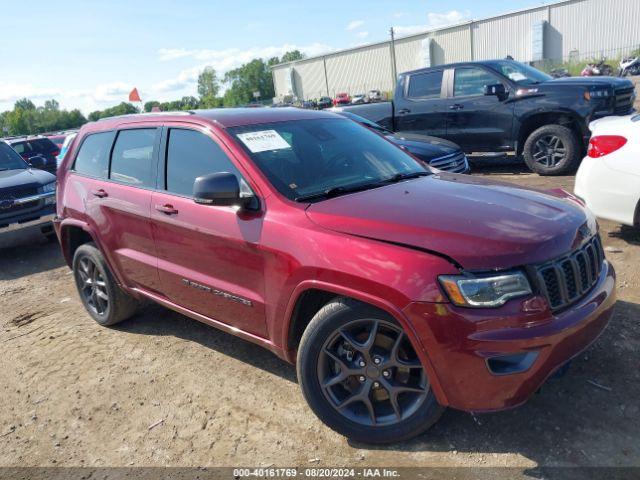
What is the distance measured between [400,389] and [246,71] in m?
118

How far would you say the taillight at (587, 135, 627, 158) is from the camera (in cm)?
491

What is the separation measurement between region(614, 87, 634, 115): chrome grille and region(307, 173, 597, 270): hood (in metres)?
6.29

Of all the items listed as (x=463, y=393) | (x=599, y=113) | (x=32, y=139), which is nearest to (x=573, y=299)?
(x=463, y=393)

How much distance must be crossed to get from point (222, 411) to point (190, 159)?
1.65 metres

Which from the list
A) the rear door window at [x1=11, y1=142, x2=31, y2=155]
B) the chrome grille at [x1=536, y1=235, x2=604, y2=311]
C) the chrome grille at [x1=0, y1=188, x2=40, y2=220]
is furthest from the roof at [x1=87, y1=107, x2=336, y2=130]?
the rear door window at [x1=11, y1=142, x2=31, y2=155]

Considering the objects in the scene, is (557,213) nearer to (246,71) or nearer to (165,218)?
(165,218)

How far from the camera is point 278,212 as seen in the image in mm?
2887

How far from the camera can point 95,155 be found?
4.51 m

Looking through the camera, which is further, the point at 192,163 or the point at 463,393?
the point at 192,163

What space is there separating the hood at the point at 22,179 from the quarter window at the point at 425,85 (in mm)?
6500

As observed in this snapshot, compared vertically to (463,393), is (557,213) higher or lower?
higher

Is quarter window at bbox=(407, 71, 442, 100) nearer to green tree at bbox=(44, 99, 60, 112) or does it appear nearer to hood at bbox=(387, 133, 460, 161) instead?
hood at bbox=(387, 133, 460, 161)

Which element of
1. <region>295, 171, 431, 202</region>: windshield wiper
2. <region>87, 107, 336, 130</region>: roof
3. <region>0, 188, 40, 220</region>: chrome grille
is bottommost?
<region>0, 188, 40, 220</region>: chrome grille

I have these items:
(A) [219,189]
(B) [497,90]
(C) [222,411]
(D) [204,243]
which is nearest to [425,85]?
(B) [497,90]
